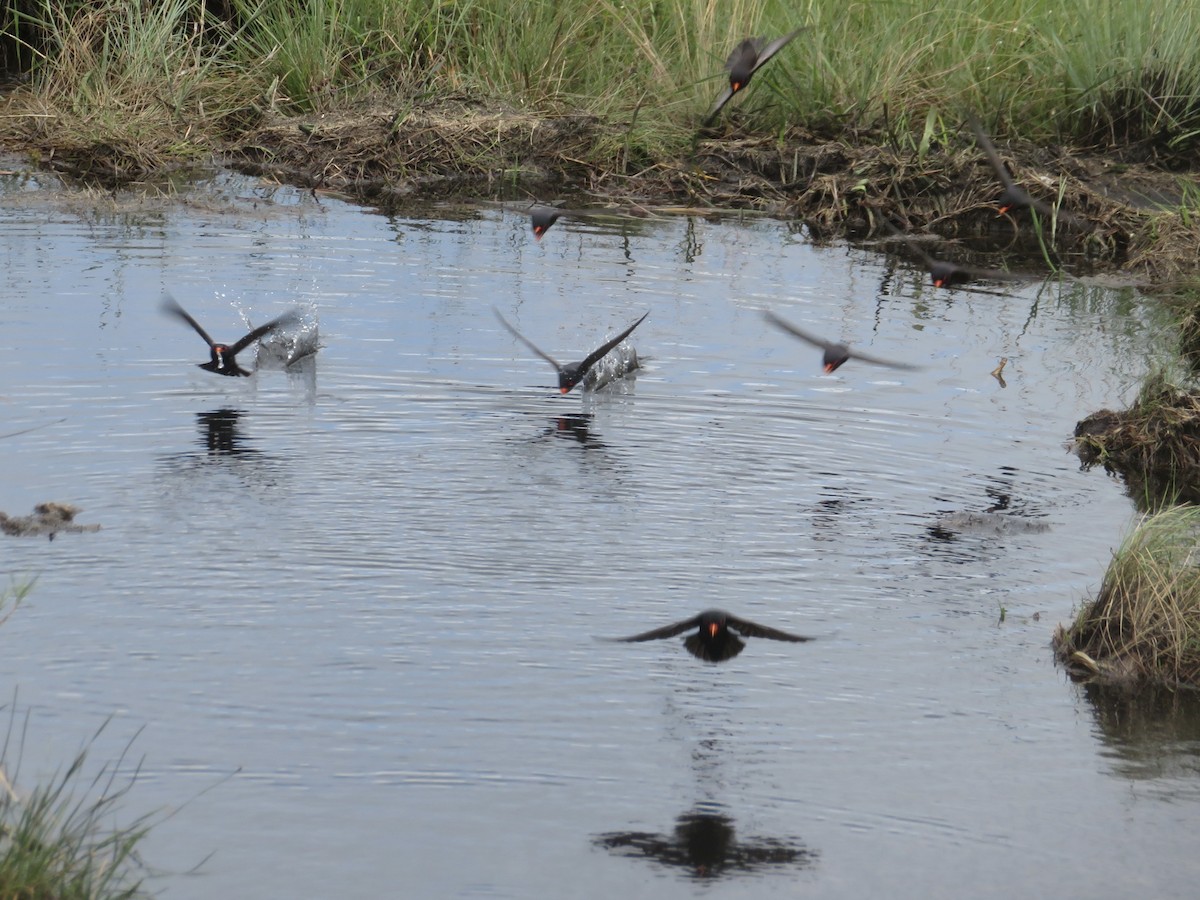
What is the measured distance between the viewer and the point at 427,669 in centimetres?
564

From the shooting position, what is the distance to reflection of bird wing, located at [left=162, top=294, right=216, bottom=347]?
8820 mm

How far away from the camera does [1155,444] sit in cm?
848

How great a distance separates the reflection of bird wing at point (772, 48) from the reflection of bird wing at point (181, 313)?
5420 mm

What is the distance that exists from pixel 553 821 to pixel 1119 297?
8.59 m

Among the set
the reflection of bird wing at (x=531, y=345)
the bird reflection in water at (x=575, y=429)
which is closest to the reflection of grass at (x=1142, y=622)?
the bird reflection in water at (x=575, y=429)

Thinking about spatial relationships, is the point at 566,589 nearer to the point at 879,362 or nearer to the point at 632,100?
the point at 879,362

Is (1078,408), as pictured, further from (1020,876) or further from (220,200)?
(220,200)

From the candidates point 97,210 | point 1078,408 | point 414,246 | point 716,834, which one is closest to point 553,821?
point 716,834

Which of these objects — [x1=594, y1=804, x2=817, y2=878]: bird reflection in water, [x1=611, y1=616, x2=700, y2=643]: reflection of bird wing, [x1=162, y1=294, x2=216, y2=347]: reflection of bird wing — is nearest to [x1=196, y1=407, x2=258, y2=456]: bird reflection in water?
[x1=162, y1=294, x2=216, y2=347]: reflection of bird wing

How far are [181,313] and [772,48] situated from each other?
695cm

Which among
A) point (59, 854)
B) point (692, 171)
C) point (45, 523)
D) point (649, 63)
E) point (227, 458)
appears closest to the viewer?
point (59, 854)

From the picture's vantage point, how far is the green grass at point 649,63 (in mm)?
15133

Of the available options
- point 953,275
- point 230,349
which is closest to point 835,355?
point 953,275

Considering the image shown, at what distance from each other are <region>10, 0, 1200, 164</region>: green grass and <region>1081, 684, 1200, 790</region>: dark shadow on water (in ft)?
30.5
